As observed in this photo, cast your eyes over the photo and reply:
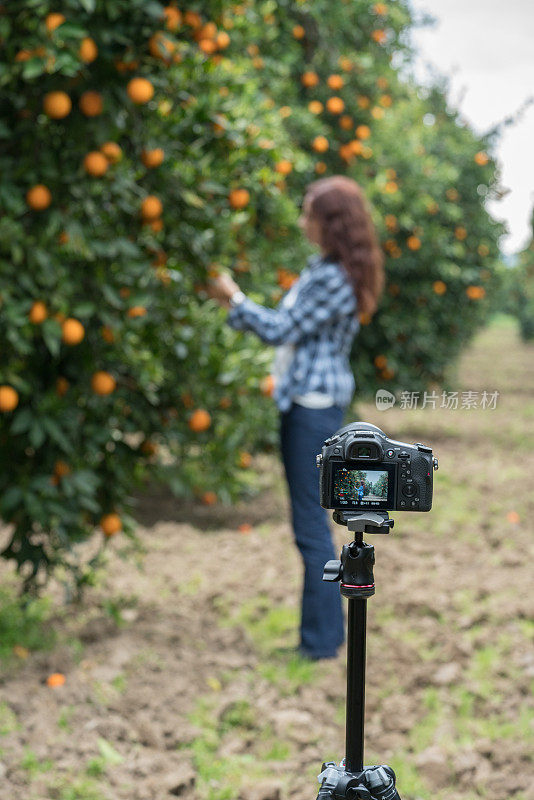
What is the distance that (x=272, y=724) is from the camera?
2.86 metres

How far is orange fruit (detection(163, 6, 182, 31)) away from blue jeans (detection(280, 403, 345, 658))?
4.15 feet

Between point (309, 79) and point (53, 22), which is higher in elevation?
point (309, 79)

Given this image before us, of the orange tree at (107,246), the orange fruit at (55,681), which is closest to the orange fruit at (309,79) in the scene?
the orange tree at (107,246)

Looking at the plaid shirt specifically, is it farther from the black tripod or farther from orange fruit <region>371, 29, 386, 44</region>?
orange fruit <region>371, 29, 386, 44</region>

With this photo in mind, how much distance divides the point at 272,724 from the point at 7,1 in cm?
225

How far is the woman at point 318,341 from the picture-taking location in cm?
309

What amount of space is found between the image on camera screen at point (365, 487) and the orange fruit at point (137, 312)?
201cm

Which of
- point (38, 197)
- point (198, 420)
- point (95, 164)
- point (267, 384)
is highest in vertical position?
point (95, 164)

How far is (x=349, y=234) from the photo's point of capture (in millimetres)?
3186

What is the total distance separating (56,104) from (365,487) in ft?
6.31

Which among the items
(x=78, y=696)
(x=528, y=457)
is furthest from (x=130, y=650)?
(x=528, y=457)

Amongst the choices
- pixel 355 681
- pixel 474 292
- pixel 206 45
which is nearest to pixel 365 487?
pixel 355 681

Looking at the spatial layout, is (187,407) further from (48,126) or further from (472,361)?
(472,361)

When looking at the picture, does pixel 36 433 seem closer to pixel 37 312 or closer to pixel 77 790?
pixel 37 312
